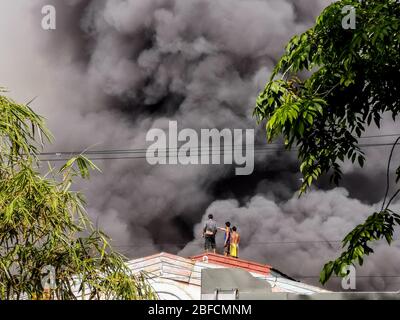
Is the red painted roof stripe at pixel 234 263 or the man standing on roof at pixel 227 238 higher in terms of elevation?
the man standing on roof at pixel 227 238

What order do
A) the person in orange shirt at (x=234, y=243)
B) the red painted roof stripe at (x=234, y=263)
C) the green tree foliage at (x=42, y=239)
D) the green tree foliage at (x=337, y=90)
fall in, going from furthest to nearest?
the person in orange shirt at (x=234, y=243) < the red painted roof stripe at (x=234, y=263) < the green tree foliage at (x=337, y=90) < the green tree foliage at (x=42, y=239)

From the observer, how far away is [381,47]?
8.95 meters

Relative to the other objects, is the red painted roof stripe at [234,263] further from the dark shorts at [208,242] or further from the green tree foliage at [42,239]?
the green tree foliage at [42,239]

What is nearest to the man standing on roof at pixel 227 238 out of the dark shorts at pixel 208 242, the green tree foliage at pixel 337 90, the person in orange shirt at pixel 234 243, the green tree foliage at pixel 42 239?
the person in orange shirt at pixel 234 243

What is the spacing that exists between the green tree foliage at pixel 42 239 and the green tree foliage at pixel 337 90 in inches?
116

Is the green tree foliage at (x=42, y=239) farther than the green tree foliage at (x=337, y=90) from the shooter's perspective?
No

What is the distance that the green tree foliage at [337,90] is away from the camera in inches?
360

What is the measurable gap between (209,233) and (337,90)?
32.7 ft

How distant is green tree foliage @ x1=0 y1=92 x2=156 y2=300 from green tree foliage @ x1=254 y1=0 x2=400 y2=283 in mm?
2950

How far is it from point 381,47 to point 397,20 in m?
0.53

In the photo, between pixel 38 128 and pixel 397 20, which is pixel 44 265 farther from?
pixel 397 20
